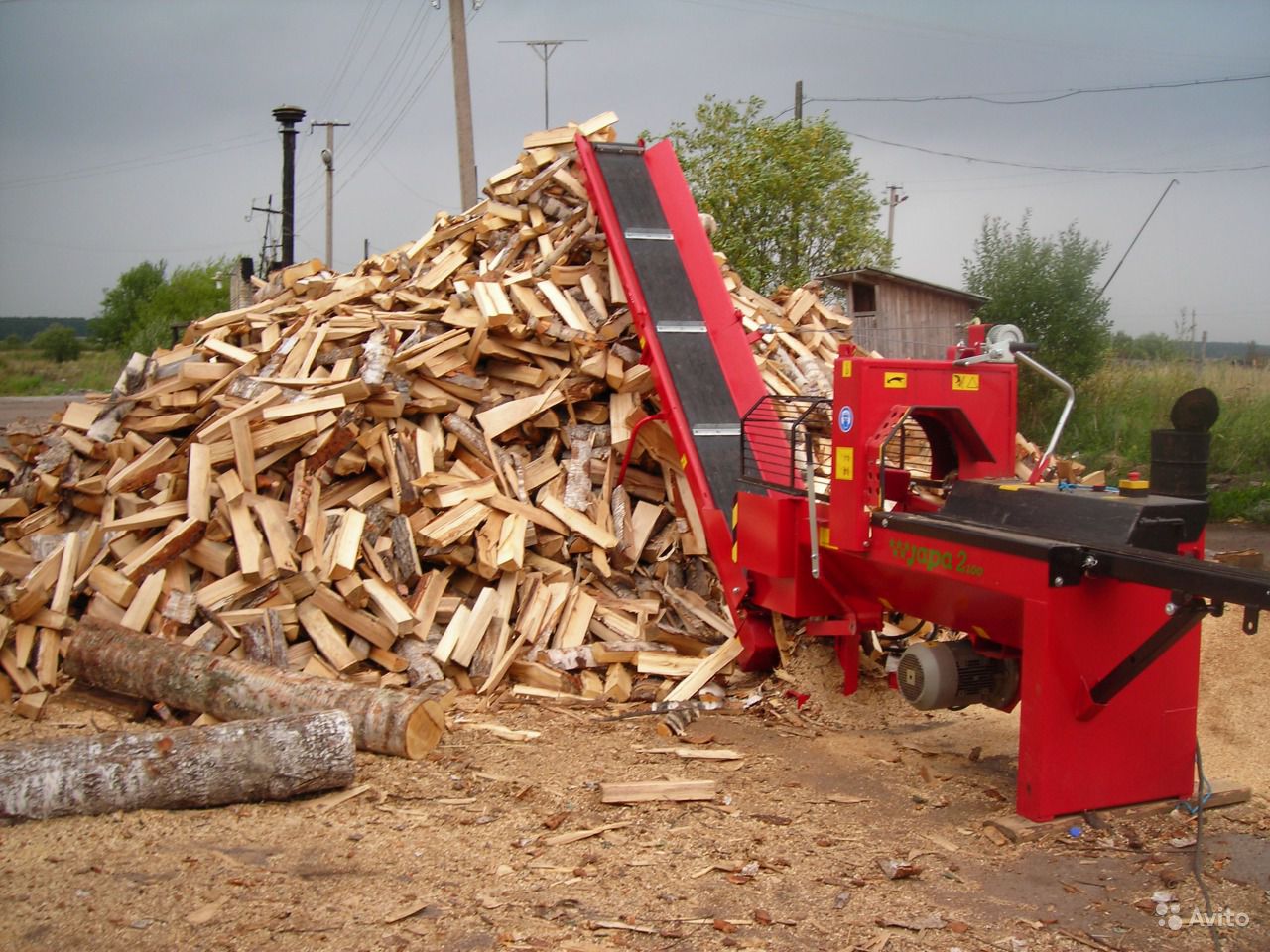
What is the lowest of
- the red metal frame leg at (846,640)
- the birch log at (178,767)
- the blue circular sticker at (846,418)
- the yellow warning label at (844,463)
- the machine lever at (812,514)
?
the birch log at (178,767)

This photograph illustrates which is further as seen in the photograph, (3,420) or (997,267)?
(3,420)

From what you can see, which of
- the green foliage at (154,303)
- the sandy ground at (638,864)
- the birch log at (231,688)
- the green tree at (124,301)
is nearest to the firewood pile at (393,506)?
the birch log at (231,688)

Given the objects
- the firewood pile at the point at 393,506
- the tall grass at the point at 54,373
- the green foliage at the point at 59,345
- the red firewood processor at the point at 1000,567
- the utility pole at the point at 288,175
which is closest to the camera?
the red firewood processor at the point at 1000,567

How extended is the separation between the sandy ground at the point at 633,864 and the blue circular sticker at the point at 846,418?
187 centimetres

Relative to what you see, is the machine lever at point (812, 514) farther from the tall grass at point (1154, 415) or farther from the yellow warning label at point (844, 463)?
the tall grass at point (1154, 415)

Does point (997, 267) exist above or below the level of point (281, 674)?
above

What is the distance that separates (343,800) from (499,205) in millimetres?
6869

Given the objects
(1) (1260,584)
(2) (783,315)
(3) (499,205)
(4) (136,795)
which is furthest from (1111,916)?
(3) (499,205)

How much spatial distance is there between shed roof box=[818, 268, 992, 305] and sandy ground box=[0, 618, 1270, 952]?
11.8 m

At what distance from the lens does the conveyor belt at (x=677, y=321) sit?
8.29 metres

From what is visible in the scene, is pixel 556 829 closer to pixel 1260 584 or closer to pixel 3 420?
pixel 1260 584

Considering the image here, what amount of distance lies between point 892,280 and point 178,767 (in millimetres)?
14435

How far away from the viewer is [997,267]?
18.8 m

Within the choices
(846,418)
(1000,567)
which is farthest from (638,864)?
(846,418)
